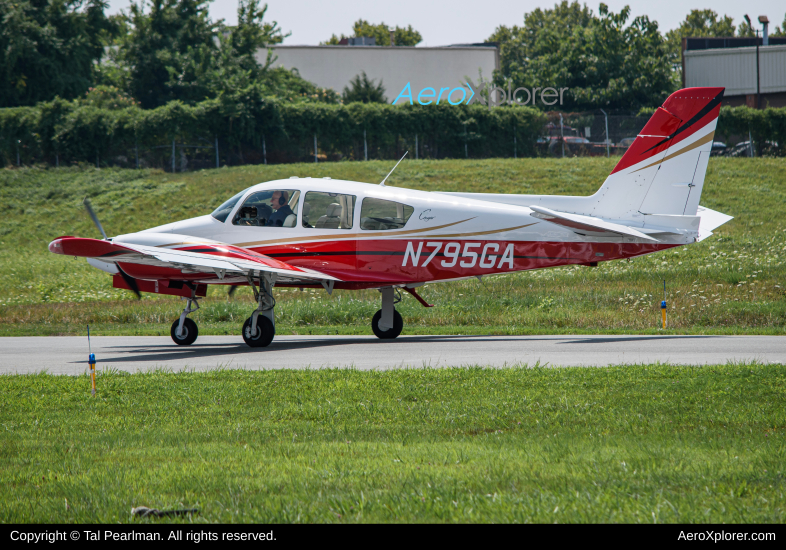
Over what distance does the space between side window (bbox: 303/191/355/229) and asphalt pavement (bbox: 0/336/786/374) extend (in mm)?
2479

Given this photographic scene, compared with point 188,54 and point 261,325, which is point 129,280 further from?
point 188,54

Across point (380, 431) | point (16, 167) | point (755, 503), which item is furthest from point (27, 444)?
point (16, 167)

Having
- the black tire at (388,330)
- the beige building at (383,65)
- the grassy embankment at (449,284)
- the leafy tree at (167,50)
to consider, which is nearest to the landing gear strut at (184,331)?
the grassy embankment at (449,284)

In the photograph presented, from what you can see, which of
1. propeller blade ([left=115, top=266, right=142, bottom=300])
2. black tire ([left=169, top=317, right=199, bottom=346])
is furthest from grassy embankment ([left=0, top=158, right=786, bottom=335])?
propeller blade ([left=115, top=266, right=142, bottom=300])

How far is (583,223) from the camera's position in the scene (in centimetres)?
1327

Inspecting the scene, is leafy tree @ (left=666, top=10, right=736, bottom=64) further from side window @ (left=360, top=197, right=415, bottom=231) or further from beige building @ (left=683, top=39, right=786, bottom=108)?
side window @ (left=360, top=197, right=415, bottom=231)

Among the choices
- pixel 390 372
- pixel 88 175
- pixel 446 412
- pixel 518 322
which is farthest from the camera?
pixel 88 175

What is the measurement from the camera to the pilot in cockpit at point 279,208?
1505 centimetres

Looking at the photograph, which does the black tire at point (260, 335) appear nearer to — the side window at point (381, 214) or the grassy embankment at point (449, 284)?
the side window at point (381, 214)

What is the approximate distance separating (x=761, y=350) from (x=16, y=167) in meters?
50.4

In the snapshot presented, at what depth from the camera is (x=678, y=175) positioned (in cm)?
1364

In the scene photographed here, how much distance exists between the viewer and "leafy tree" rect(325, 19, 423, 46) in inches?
4299

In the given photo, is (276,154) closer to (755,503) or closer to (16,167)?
(16,167)
